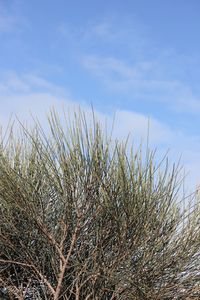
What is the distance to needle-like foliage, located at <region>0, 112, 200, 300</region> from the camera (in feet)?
23.8

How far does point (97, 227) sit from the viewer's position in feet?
23.8

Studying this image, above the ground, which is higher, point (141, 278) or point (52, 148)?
point (52, 148)

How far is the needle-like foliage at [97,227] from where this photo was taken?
7267 mm

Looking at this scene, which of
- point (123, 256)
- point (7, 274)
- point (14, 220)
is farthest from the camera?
point (7, 274)

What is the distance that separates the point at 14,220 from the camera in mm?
7734

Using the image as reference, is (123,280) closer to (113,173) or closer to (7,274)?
(113,173)

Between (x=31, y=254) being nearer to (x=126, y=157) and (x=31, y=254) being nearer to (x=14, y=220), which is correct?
(x=14, y=220)

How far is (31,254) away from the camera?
25.7ft

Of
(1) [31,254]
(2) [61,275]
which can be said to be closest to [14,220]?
(1) [31,254]

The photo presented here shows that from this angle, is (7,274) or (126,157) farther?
(7,274)

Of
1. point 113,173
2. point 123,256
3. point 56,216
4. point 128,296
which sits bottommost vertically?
point 128,296

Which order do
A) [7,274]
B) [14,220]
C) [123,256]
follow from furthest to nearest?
[7,274], [14,220], [123,256]

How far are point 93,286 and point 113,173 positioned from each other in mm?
1555

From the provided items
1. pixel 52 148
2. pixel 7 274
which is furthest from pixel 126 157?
pixel 7 274
